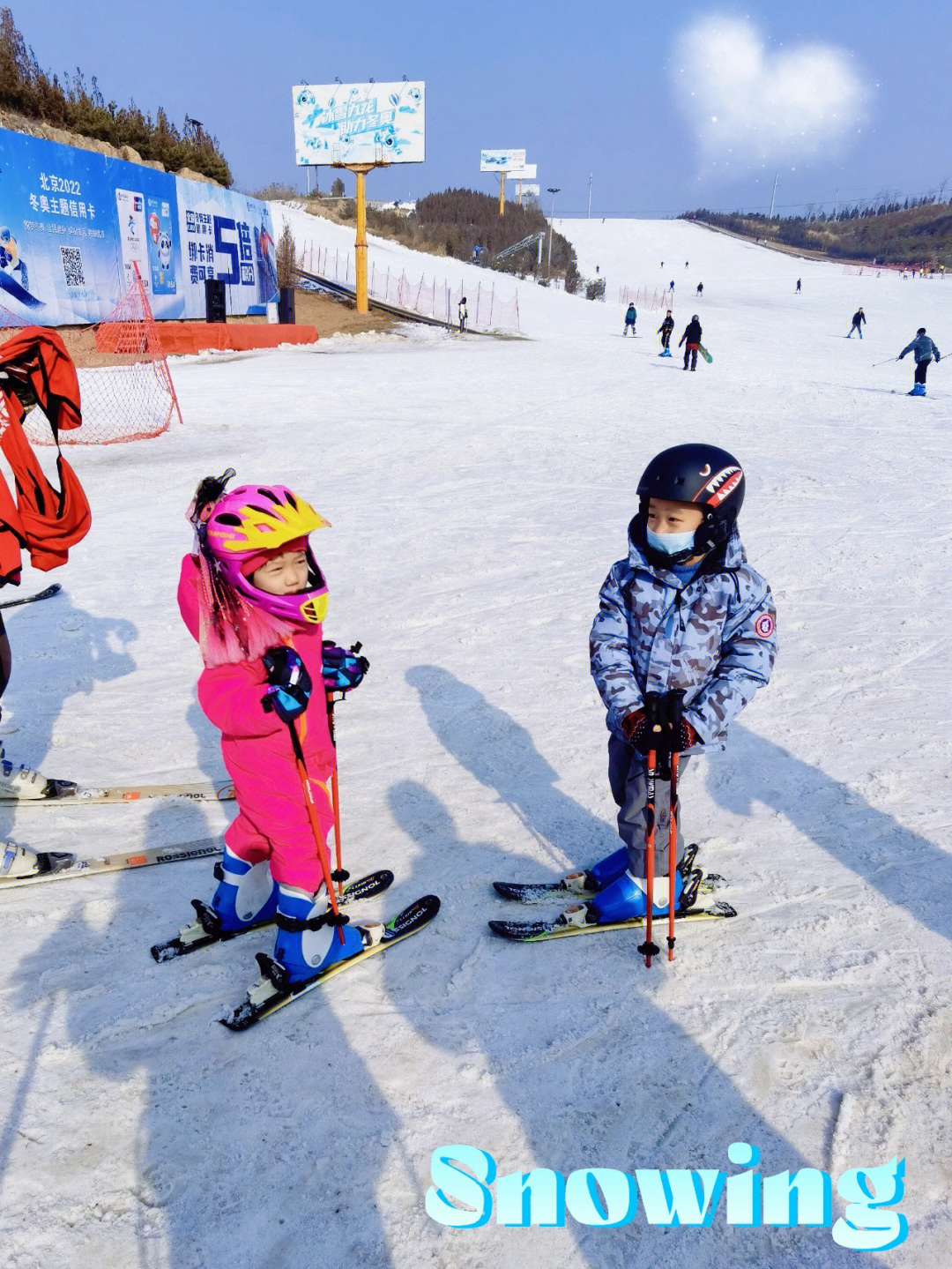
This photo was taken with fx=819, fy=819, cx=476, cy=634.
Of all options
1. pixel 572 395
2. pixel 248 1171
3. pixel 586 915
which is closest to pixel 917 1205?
pixel 586 915

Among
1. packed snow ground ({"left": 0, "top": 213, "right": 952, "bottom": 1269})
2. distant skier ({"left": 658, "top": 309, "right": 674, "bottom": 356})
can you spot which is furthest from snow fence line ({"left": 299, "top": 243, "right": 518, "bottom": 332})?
packed snow ground ({"left": 0, "top": 213, "right": 952, "bottom": 1269})

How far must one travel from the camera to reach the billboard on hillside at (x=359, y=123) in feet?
104

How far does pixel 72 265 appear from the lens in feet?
59.0

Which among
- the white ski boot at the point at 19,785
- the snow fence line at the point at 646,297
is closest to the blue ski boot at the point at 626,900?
the white ski boot at the point at 19,785

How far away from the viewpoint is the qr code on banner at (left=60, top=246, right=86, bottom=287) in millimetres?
17734

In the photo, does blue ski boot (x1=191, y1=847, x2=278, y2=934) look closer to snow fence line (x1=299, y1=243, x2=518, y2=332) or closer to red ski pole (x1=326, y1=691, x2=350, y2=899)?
red ski pole (x1=326, y1=691, x2=350, y2=899)

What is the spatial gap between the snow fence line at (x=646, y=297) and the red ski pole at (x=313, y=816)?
46.0m

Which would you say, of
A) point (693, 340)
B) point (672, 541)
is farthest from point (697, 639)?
point (693, 340)

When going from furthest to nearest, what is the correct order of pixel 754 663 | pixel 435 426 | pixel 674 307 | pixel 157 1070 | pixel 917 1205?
pixel 674 307
pixel 435 426
pixel 754 663
pixel 157 1070
pixel 917 1205

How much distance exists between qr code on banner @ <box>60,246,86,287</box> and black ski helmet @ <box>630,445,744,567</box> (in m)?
19.3

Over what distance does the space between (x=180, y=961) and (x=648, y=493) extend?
231 centimetres

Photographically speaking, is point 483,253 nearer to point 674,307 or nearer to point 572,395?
point 674,307

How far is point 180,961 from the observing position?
295 cm

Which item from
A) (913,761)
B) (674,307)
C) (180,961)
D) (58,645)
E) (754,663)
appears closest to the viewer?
(754,663)
